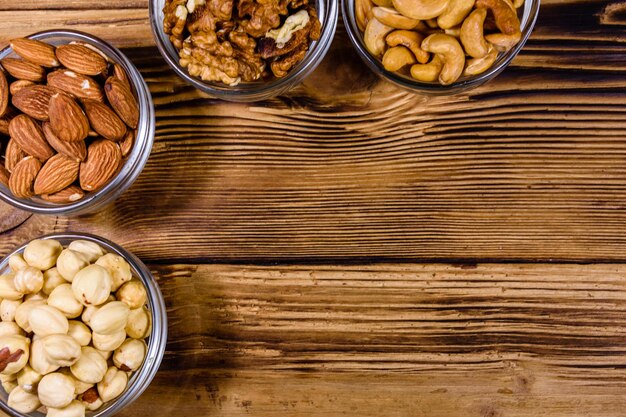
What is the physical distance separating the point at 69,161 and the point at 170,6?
227 mm

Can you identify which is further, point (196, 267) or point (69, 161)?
point (196, 267)

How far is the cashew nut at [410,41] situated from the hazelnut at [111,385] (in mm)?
524

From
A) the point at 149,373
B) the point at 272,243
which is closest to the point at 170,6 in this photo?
the point at 272,243

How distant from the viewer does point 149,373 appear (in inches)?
30.8

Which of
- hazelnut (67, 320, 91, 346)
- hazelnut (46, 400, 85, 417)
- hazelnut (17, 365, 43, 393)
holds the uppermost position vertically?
hazelnut (67, 320, 91, 346)

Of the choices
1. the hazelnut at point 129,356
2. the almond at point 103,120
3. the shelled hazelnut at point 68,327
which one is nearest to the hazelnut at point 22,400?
the shelled hazelnut at point 68,327

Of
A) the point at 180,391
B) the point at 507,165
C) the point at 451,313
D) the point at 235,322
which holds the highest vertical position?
the point at 507,165

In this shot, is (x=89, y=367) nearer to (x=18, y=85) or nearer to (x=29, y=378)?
(x=29, y=378)

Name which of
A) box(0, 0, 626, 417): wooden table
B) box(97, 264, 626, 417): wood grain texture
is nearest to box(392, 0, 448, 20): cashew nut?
box(0, 0, 626, 417): wooden table

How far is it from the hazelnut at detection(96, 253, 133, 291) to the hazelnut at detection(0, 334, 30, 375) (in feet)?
0.39

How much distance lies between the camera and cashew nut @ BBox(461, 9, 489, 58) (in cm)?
70

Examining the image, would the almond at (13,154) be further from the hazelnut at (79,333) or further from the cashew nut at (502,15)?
the cashew nut at (502,15)

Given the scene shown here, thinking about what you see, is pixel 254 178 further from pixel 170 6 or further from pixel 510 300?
pixel 510 300

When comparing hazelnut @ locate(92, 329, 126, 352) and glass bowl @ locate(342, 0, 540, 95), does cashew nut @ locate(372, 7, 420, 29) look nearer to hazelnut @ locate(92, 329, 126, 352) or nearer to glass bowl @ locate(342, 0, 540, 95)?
glass bowl @ locate(342, 0, 540, 95)
